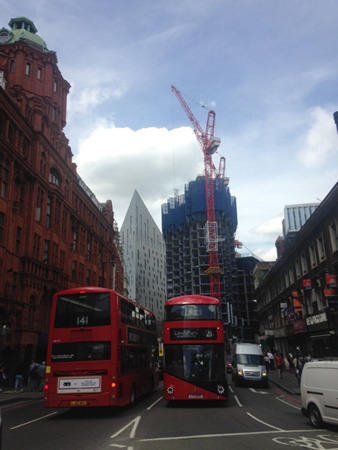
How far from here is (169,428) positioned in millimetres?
11328

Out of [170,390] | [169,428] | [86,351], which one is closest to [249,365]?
[170,390]

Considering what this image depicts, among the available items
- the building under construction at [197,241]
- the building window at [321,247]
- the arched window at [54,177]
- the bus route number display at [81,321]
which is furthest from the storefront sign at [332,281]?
the building under construction at [197,241]

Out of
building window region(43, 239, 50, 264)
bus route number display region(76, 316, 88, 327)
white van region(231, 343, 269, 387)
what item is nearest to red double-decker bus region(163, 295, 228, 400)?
bus route number display region(76, 316, 88, 327)

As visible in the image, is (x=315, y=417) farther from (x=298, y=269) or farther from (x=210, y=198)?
(x=210, y=198)

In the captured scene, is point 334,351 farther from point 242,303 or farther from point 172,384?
point 242,303

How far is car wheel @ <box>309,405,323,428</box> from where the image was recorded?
1141cm

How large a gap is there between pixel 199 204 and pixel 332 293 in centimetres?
9081

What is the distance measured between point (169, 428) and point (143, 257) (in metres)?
131

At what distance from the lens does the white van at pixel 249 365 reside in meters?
24.6

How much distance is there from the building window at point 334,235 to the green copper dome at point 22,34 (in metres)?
37.0

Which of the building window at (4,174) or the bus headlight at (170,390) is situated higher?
the building window at (4,174)

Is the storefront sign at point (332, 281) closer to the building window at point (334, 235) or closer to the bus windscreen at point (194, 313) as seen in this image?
the building window at point (334, 235)

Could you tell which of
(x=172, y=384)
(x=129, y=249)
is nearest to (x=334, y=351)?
(x=172, y=384)

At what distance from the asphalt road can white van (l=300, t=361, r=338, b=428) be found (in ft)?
1.30
